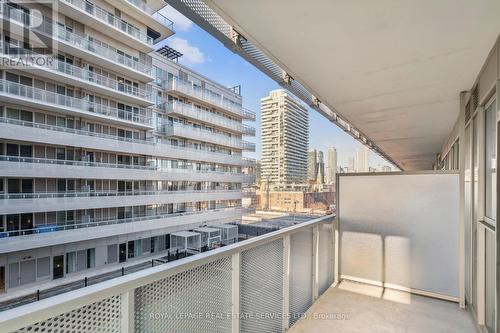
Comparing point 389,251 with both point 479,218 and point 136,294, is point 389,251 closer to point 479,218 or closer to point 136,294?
point 479,218

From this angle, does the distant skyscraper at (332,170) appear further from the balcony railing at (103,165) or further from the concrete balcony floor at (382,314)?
the balcony railing at (103,165)

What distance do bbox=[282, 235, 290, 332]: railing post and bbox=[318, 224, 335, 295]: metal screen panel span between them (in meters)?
0.66

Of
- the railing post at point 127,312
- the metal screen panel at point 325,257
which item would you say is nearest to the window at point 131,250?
the metal screen panel at point 325,257

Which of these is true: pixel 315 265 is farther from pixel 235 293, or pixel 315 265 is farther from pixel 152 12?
pixel 152 12

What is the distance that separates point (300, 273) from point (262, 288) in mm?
584

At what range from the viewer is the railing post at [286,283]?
1.79m

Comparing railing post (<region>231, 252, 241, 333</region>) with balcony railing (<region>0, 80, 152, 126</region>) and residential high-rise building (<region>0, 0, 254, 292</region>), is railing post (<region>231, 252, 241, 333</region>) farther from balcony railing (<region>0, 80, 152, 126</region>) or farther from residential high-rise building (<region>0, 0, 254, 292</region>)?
balcony railing (<region>0, 80, 152, 126</region>)

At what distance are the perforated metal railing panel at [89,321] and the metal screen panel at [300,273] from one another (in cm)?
135

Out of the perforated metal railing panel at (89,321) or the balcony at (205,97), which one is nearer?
the perforated metal railing panel at (89,321)

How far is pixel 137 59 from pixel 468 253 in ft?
37.2

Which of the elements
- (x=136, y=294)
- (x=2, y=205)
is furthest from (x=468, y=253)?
(x=2, y=205)

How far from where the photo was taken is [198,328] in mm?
1106

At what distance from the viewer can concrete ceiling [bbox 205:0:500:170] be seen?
1.20 m

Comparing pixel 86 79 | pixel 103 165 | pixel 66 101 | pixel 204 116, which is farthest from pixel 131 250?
pixel 204 116
